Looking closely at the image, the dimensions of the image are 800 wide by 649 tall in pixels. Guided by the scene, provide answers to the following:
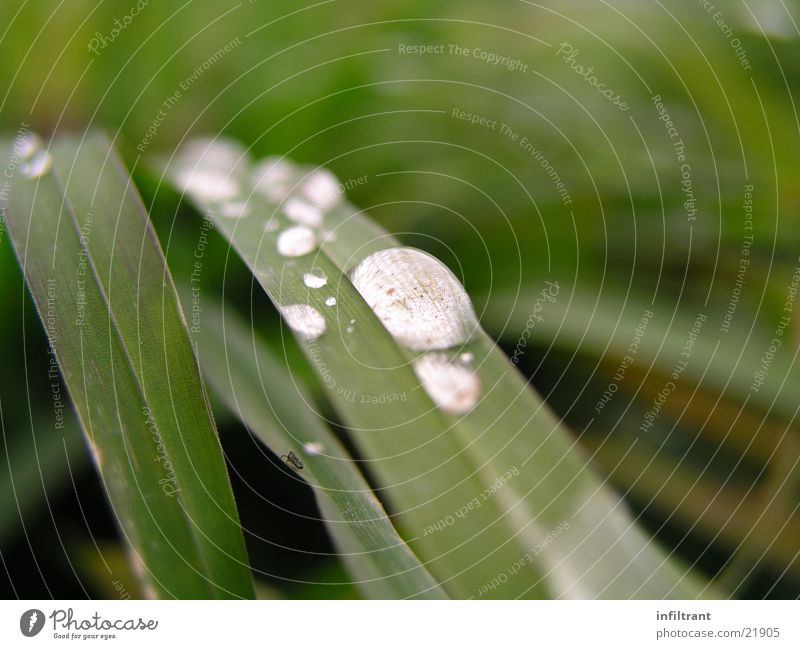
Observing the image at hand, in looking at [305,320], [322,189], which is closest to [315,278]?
[305,320]

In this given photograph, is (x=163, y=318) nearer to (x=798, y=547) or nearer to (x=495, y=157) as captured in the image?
(x=495, y=157)

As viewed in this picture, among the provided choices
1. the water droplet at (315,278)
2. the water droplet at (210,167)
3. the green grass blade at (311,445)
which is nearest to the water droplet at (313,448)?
the green grass blade at (311,445)

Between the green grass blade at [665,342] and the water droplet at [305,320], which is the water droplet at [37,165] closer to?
the water droplet at [305,320]

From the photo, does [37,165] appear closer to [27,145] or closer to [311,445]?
[27,145]

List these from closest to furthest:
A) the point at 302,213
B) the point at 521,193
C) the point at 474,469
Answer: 1. the point at 474,469
2. the point at 302,213
3. the point at 521,193
